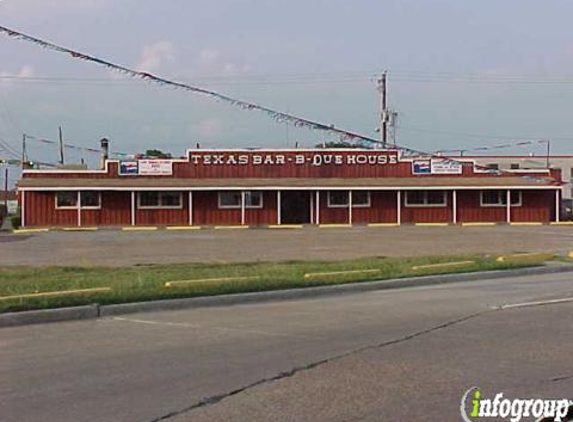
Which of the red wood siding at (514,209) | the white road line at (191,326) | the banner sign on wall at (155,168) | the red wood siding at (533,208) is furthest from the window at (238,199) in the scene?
the white road line at (191,326)

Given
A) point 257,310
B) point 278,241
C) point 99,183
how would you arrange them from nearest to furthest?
point 257,310
point 278,241
point 99,183

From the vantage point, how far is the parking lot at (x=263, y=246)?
79.9 ft

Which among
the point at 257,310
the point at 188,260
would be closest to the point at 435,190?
the point at 188,260

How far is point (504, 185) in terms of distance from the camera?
49.0m

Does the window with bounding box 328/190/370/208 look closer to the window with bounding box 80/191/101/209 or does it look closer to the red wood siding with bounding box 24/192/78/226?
the window with bounding box 80/191/101/209

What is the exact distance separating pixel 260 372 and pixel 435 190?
42288 millimetres

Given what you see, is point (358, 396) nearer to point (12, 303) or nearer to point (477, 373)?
point (477, 373)

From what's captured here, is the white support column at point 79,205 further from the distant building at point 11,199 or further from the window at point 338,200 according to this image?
the distant building at point 11,199

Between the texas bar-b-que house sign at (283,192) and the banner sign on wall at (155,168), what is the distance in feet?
0.19

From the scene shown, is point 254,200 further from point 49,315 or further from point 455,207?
point 49,315

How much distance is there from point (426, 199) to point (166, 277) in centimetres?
3496

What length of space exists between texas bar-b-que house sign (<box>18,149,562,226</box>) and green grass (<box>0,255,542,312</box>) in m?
26.9

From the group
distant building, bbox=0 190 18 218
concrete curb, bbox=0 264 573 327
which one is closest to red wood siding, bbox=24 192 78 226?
concrete curb, bbox=0 264 573 327

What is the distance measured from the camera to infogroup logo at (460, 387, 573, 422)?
21.4ft
